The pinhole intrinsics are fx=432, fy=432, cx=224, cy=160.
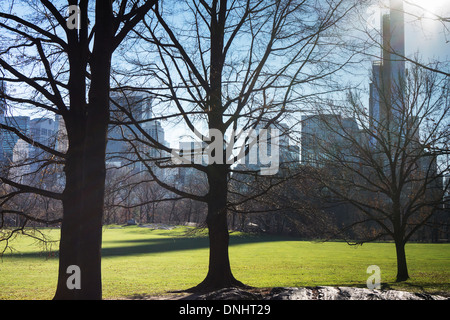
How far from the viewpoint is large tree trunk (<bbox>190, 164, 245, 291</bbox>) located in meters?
11.5

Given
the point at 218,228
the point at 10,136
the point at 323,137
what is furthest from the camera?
the point at 323,137

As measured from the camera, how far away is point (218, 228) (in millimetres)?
11656

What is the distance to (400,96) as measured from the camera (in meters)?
16.4

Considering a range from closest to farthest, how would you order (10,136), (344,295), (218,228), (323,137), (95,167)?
1. (344,295)
2. (95,167)
3. (10,136)
4. (218,228)
5. (323,137)

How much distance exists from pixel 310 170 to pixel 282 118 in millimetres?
1519

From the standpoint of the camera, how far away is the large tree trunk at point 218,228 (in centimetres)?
1151

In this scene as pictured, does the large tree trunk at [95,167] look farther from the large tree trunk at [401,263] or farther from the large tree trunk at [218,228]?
the large tree trunk at [401,263]

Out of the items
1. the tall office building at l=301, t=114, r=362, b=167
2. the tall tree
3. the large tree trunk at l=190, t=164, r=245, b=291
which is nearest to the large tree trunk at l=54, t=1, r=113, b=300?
the tall tree

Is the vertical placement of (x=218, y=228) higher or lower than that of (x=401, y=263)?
higher

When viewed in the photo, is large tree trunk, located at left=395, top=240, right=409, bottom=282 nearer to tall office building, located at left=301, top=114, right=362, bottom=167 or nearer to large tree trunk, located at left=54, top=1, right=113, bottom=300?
tall office building, located at left=301, top=114, right=362, bottom=167

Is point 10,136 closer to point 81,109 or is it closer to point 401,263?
point 81,109

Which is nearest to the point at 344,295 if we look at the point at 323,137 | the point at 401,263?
the point at 323,137

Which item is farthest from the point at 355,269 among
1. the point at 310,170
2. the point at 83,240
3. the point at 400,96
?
the point at 83,240
